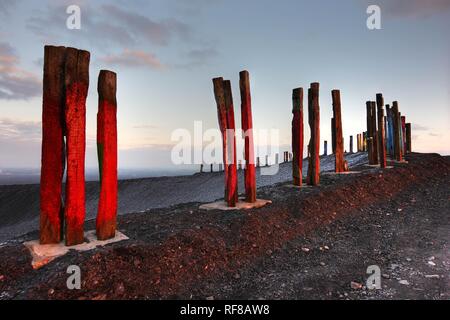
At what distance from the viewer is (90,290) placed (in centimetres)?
410

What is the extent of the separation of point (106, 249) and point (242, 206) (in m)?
3.64

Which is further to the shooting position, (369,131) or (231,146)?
(369,131)

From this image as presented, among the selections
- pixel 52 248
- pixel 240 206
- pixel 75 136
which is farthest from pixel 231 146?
pixel 52 248

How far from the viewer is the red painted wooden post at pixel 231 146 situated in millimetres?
7707

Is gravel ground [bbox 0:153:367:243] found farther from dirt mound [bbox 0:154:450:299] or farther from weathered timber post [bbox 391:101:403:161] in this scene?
dirt mound [bbox 0:154:450:299]

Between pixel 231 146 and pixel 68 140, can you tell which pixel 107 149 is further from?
pixel 231 146

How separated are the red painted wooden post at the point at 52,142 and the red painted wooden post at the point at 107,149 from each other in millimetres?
561

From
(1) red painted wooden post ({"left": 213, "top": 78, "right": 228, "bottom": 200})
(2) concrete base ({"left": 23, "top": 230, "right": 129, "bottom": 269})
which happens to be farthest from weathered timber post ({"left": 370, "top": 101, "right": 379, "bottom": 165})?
(2) concrete base ({"left": 23, "top": 230, "right": 129, "bottom": 269})

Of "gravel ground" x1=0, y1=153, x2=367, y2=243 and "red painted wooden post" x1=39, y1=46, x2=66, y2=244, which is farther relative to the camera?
"gravel ground" x1=0, y1=153, x2=367, y2=243

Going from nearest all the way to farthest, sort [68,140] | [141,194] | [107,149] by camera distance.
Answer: [68,140] < [107,149] < [141,194]

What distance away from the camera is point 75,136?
4883mm

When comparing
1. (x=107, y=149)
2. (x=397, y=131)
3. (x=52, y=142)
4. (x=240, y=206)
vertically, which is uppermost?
(x=397, y=131)

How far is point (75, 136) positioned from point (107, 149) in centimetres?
50

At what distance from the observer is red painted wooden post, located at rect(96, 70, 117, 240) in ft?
16.8
